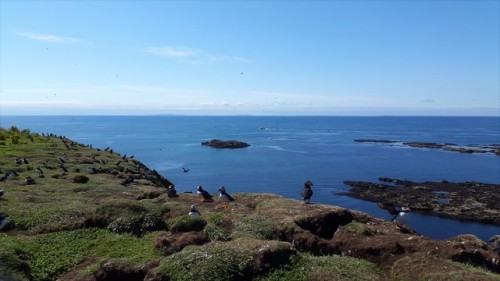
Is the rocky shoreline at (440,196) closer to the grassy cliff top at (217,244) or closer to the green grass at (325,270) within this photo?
the grassy cliff top at (217,244)

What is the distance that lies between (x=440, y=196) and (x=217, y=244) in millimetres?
68559

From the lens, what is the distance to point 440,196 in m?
75.3

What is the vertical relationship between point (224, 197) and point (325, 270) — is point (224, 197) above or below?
above

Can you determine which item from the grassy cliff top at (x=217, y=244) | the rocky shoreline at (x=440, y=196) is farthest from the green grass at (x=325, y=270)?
the rocky shoreline at (x=440, y=196)

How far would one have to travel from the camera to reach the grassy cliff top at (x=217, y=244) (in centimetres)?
1586

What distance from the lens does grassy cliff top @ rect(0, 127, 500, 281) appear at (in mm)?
15859

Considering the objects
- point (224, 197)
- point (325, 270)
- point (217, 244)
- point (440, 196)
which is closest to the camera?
point (325, 270)

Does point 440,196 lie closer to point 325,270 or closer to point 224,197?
point 224,197

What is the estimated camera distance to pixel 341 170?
10738 cm

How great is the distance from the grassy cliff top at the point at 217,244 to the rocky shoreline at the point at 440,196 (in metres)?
50.1

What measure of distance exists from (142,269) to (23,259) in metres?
5.49

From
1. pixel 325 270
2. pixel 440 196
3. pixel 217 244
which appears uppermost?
pixel 217 244

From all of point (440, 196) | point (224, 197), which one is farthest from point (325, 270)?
point (440, 196)

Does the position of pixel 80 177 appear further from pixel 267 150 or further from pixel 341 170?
pixel 267 150
